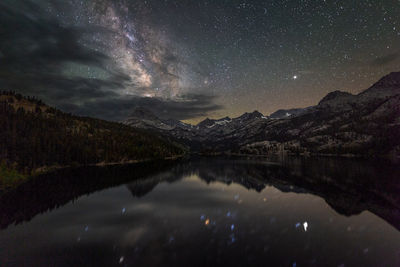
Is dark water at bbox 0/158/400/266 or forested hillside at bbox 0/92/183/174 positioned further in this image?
forested hillside at bbox 0/92/183/174

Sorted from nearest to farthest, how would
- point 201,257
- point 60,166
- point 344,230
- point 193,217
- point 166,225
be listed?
point 201,257, point 344,230, point 166,225, point 193,217, point 60,166

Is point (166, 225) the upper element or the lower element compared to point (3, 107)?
lower

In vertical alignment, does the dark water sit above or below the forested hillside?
below

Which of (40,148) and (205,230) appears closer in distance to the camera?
(205,230)

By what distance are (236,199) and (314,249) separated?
3085 centimetres

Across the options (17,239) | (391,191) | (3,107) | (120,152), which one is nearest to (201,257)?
(17,239)

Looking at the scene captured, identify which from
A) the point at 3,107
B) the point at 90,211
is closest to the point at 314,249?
the point at 90,211

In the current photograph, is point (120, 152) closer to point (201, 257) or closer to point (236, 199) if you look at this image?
point (236, 199)

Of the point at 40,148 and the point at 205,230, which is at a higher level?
the point at 40,148

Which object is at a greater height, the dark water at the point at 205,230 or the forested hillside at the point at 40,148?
the forested hillside at the point at 40,148

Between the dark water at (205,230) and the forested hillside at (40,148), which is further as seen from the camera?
the forested hillside at (40,148)

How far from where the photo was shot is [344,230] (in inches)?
1155

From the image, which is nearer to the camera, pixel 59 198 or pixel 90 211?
pixel 90 211

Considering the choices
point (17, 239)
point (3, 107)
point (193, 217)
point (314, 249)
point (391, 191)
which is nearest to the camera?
point (314, 249)
